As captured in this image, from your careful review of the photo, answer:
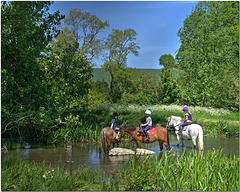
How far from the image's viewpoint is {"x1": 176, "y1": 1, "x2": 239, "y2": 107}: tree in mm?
39844

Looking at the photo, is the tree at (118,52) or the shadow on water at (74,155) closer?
the shadow on water at (74,155)

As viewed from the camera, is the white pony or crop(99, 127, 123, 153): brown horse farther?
the white pony

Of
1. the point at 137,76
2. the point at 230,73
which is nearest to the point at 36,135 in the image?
the point at 230,73

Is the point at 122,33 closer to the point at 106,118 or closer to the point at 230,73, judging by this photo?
the point at 230,73

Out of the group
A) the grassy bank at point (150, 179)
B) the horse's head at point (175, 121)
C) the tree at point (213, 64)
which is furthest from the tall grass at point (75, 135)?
the tree at point (213, 64)

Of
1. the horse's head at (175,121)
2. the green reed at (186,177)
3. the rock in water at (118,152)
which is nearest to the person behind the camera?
the green reed at (186,177)

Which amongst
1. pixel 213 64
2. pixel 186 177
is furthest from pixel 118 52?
pixel 186 177

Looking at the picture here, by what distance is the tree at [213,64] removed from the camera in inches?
1569

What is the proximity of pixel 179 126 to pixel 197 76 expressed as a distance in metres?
24.8

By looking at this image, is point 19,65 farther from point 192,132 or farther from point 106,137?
point 192,132

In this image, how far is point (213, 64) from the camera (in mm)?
41062

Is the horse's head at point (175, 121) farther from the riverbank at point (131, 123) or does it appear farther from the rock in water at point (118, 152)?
the riverbank at point (131, 123)

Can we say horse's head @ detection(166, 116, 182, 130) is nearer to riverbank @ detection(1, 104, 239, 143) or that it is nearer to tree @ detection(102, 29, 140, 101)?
riverbank @ detection(1, 104, 239, 143)

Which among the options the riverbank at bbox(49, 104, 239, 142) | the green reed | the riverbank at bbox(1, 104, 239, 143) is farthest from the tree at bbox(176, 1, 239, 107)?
the green reed
